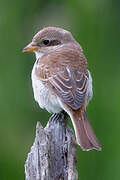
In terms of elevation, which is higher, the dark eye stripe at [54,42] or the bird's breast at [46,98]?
the dark eye stripe at [54,42]

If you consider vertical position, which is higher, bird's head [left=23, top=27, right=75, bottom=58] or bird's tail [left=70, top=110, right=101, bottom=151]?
bird's head [left=23, top=27, right=75, bottom=58]

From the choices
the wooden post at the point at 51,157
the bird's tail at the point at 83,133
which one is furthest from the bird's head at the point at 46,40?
the wooden post at the point at 51,157

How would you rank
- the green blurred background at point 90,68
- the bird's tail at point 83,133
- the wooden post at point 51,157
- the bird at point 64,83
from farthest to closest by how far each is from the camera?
the green blurred background at point 90,68 → the bird at point 64,83 → the bird's tail at point 83,133 → the wooden post at point 51,157

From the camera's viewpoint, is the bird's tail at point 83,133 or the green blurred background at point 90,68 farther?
the green blurred background at point 90,68

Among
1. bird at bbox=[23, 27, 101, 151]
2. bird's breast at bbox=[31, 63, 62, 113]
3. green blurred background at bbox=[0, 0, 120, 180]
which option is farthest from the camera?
green blurred background at bbox=[0, 0, 120, 180]

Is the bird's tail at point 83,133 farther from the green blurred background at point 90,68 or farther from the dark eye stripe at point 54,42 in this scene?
the dark eye stripe at point 54,42

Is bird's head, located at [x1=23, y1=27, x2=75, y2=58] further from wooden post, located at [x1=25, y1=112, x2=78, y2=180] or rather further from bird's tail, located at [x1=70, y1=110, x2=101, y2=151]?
wooden post, located at [x1=25, y1=112, x2=78, y2=180]

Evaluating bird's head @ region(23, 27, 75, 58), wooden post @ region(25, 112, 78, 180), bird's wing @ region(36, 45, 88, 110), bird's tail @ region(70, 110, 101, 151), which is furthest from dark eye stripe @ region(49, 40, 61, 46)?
wooden post @ region(25, 112, 78, 180)

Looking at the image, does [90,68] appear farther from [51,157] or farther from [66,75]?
[51,157]

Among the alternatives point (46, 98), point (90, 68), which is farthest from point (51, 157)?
point (90, 68)
